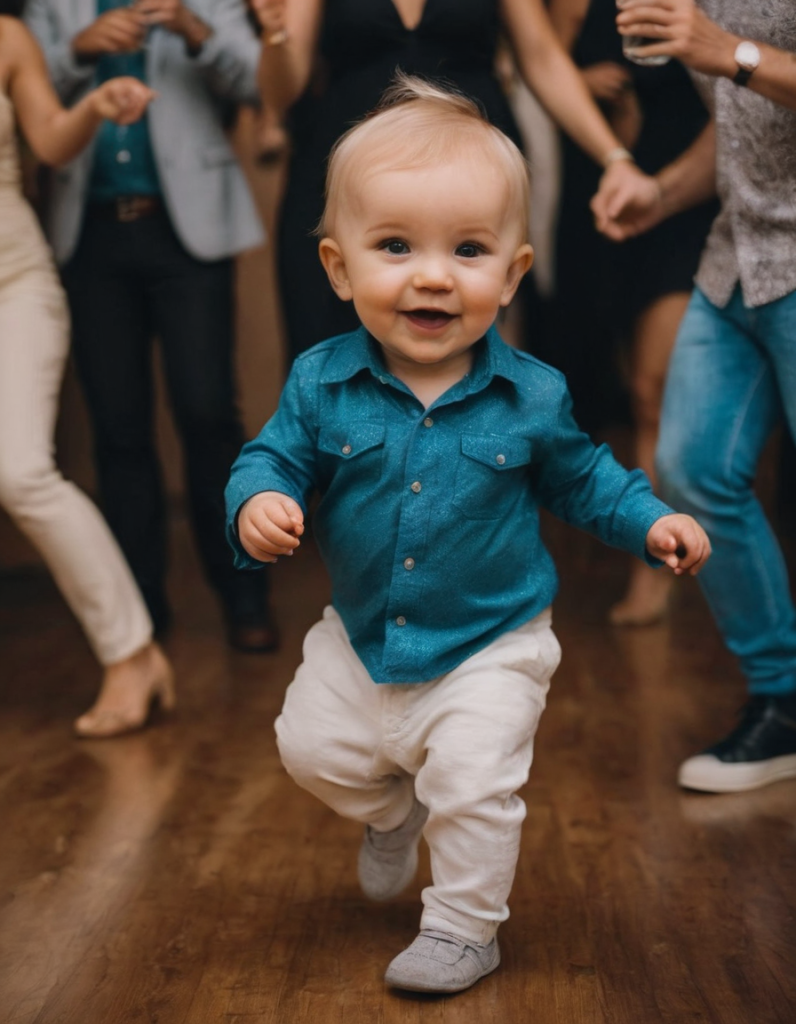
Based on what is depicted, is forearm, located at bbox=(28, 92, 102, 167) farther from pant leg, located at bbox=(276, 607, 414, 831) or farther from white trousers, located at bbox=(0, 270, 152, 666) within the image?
pant leg, located at bbox=(276, 607, 414, 831)

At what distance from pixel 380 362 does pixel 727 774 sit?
91 cm

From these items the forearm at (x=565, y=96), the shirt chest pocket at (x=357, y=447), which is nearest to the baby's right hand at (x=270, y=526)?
the shirt chest pocket at (x=357, y=447)

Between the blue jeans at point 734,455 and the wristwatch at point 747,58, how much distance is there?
312mm

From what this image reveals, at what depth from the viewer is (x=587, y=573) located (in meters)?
3.36

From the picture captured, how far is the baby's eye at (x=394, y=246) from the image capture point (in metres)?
1.37

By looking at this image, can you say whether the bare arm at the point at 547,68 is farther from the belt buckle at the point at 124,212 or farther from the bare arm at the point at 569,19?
the belt buckle at the point at 124,212

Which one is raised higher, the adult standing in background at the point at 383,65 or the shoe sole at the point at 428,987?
the adult standing in background at the point at 383,65

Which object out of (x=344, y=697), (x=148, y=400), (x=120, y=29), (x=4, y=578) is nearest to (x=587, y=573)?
(x=148, y=400)

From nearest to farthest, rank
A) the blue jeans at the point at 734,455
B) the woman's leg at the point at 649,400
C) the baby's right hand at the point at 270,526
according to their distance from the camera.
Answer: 1. the baby's right hand at the point at 270,526
2. the blue jeans at the point at 734,455
3. the woman's leg at the point at 649,400

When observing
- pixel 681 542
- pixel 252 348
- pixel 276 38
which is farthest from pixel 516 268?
pixel 252 348

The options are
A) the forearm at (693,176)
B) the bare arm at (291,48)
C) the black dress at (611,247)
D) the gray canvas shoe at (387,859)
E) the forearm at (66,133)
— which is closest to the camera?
the gray canvas shoe at (387,859)

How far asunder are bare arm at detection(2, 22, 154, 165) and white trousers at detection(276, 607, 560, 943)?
113cm

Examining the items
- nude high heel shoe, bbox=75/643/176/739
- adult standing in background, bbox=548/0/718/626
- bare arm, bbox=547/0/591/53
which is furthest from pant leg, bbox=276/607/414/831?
bare arm, bbox=547/0/591/53

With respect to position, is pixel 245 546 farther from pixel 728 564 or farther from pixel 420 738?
pixel 728 564
